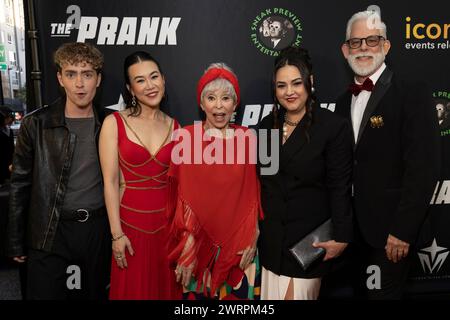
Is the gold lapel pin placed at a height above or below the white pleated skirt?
above

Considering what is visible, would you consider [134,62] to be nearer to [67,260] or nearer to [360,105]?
[67,260]

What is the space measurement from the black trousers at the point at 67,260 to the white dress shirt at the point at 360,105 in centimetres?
147

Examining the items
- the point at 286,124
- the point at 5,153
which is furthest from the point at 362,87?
the point at 5,153

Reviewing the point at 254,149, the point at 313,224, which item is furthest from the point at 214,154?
the point at 313,224

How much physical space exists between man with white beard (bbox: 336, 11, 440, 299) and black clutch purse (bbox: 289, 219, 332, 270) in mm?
320

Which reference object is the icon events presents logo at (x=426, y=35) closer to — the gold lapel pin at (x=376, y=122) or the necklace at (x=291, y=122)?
the gold lapel pin at (x=376, y=122)

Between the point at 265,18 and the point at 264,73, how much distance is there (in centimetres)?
38

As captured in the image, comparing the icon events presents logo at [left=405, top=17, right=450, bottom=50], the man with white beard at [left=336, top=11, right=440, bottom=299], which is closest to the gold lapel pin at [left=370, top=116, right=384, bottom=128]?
the man with white beard at [left=336, top=11, right=440, bottom=299]

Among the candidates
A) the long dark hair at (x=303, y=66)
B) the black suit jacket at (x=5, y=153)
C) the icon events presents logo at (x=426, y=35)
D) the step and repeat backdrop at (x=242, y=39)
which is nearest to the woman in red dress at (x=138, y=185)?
the step and repeat backdrop at (x=242, y=39)

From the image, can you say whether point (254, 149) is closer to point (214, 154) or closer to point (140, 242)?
point (214, 154)

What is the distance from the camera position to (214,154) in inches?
73.4

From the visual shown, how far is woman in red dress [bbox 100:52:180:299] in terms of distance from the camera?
1898 mm

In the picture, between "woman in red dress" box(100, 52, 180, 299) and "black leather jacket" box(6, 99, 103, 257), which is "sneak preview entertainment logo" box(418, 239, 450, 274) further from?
"black leather jacket" box(6, 99, 103, 257)

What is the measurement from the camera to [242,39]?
2.55m
